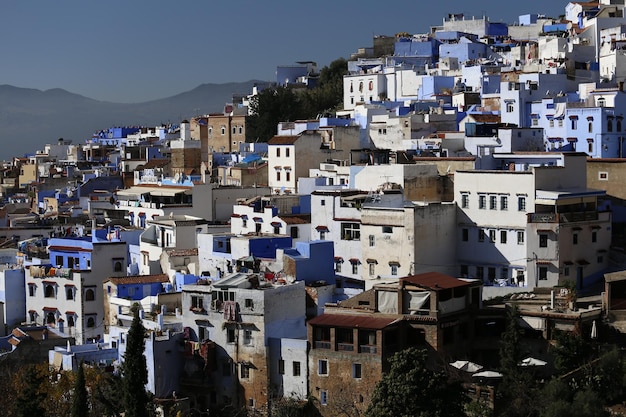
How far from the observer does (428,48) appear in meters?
68.1

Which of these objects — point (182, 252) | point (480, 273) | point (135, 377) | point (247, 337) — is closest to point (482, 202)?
point (480, 273)

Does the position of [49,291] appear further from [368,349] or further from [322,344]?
[368,349]

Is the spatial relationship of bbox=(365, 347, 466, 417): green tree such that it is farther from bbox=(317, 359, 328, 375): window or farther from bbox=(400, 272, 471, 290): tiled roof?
bbox=(400, 272, 471, 290): tiled roof

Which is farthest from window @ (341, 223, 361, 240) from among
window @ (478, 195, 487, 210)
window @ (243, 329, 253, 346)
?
window @ (243, 329, 253, 346)

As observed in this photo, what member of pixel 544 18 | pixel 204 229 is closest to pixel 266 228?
pixel 204 229

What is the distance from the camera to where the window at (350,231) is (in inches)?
1375

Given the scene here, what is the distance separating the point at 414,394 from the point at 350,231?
9.88m

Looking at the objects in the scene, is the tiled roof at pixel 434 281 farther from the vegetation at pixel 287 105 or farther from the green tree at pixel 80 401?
the vegetation at pixel 287 105

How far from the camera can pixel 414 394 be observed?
26.0 meters

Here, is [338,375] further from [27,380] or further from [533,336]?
[27,380]

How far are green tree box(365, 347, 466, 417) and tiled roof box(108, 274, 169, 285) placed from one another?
39.8 ft

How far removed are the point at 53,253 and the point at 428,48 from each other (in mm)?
33303

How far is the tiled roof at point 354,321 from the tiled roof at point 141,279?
8.68 meters

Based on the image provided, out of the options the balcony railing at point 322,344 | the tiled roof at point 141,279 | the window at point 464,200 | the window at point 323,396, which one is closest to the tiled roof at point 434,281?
the balcony railing at point 322,344
